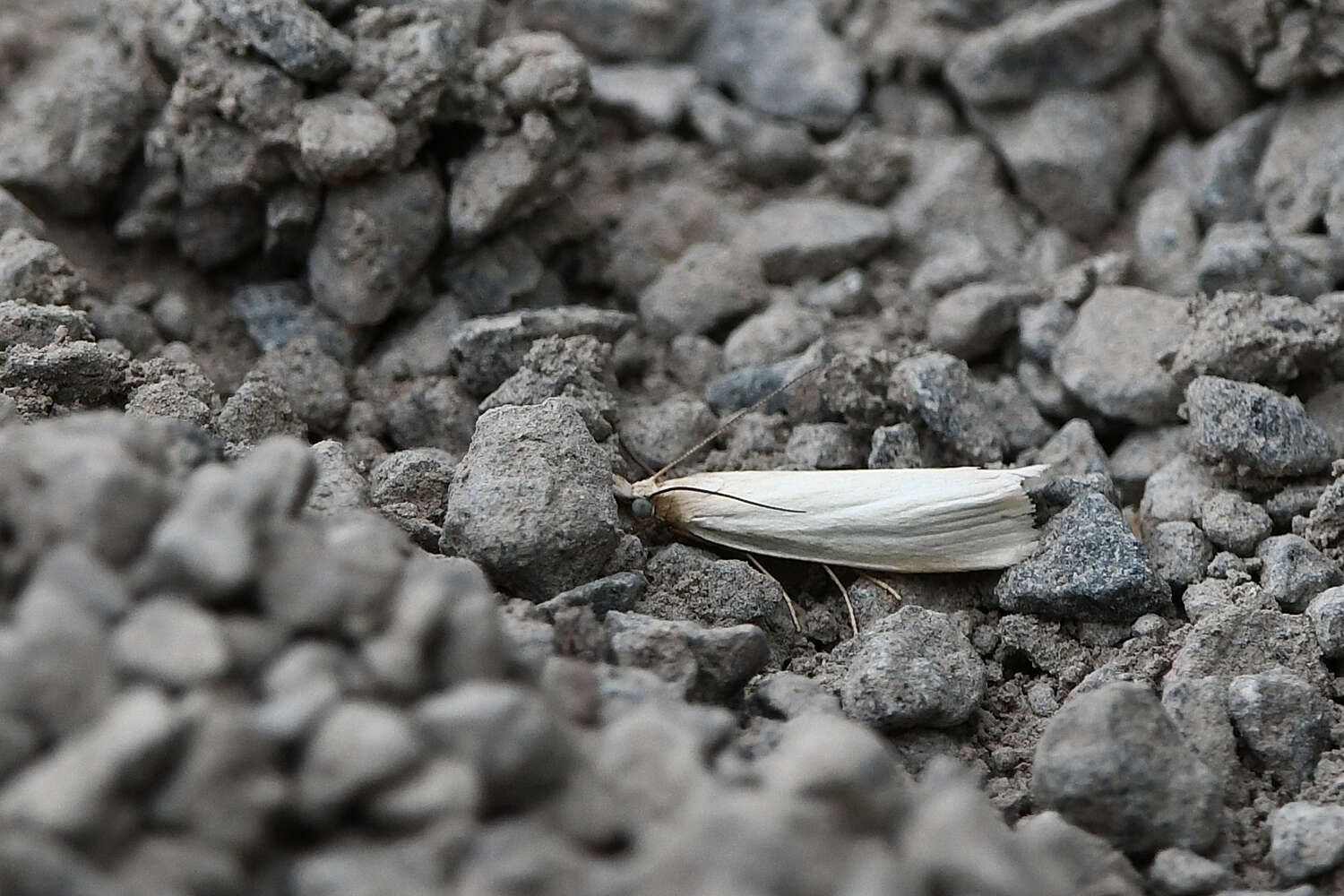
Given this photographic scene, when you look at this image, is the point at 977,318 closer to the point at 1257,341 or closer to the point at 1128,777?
the point at 1257,341

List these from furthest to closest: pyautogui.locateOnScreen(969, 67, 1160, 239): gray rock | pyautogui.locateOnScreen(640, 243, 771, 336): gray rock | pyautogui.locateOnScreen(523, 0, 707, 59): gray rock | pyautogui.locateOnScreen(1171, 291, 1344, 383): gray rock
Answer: pyautogui.locateOnScreen(523, 0, 707, 59): gray rock
pyautogui.locateOnScreen(969, 67, 1160, 239): gray rock
pyautogui.locateOnScreen(640, 243, 771, 336): gray rock
pyautogui.locateOnScreen(1171, 291, 1344, 383): gray rock

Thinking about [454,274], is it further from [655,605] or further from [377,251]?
[655,605]

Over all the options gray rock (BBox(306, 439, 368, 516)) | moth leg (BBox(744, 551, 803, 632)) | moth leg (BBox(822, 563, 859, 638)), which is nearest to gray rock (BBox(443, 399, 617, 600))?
gray rock (BBox(306, 439, 368, 516))

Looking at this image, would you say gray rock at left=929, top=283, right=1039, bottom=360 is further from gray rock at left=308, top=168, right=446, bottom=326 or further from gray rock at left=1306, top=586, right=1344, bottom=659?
gray rock at left=308, top=168, right=446, bottom=326

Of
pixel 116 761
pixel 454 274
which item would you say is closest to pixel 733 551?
pixel 454 274

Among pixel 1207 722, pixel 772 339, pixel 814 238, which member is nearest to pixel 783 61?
pixel 814 238

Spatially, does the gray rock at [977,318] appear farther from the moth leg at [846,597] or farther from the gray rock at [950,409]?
the moth leg at [846,597]
